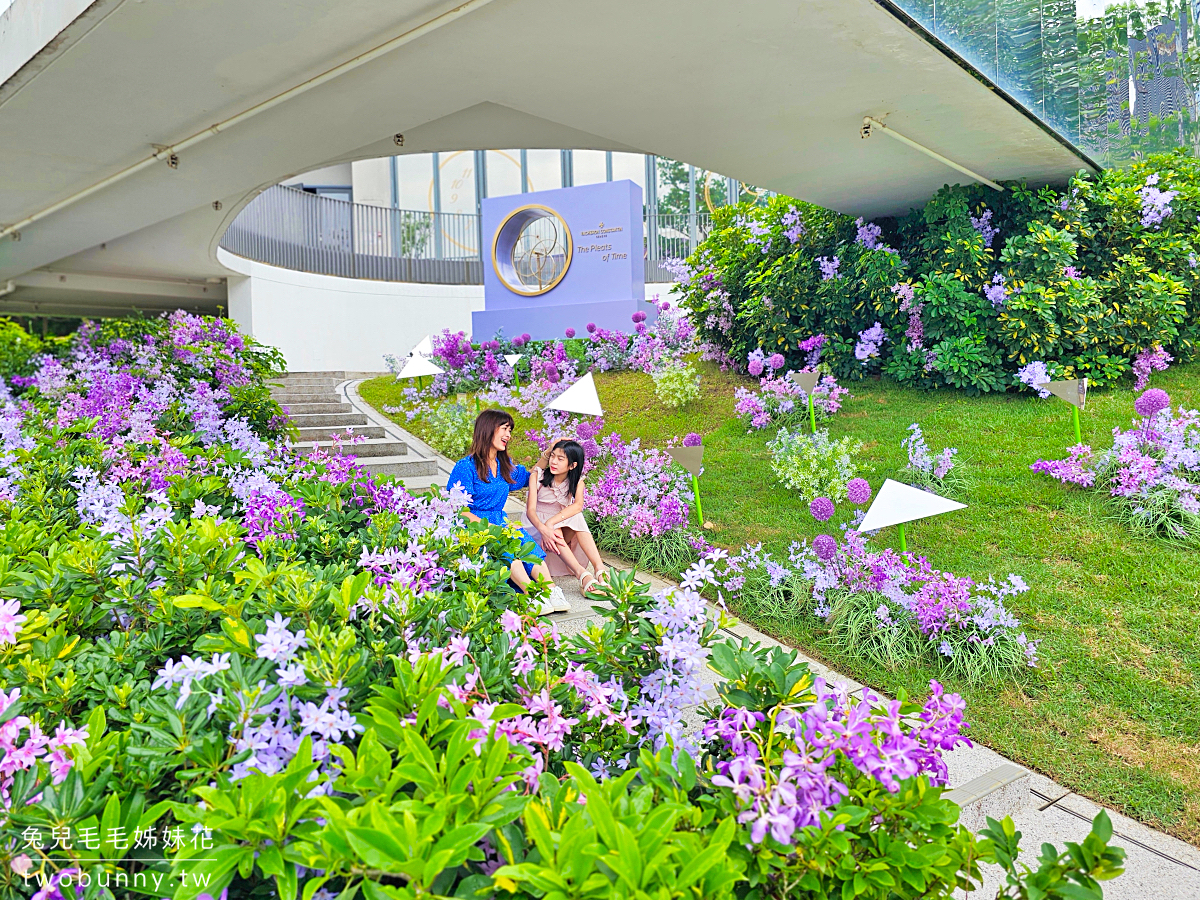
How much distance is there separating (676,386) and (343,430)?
3521mm

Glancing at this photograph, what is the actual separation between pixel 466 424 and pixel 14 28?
4.14 m

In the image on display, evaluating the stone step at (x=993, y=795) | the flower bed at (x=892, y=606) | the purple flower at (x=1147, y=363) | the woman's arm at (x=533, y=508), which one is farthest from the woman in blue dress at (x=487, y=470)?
the purple flower at (x=1147, y=363)

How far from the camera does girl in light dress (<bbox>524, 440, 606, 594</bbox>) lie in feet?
14.0

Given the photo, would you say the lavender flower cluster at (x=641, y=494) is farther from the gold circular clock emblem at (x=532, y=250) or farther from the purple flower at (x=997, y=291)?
the gold circular clock emblem at (x=532, y=250)

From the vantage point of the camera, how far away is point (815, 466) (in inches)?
192

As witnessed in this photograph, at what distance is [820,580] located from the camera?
3596 mm

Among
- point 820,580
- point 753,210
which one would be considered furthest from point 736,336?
point 820,580

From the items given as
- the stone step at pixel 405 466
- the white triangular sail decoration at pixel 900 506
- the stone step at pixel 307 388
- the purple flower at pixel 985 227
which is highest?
the purple flower at pixel 985 227

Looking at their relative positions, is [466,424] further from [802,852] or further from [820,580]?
[802,852]

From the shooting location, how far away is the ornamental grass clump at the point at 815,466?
15.8ft

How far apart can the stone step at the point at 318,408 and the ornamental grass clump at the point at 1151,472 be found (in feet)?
23.6

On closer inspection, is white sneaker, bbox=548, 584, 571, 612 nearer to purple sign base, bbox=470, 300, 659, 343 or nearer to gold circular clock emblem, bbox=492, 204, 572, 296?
purple sign base, bbox=470, 300, 659, 343

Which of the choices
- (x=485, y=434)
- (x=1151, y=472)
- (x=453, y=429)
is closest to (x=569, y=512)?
(x=485, y=434)

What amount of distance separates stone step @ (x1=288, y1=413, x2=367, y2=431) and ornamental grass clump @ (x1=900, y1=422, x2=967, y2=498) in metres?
5.61
